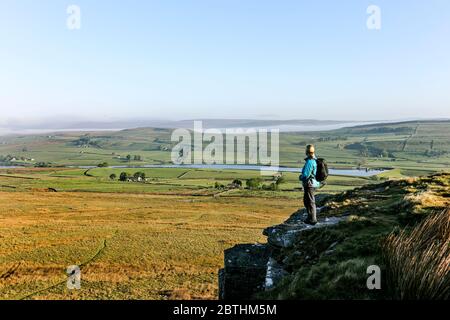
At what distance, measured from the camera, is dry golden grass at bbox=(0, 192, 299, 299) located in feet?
89.9

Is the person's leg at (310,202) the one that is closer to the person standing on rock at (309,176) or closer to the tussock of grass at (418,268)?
the person standing on rock at (309,176)

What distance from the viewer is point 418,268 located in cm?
630

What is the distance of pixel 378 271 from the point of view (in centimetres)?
710

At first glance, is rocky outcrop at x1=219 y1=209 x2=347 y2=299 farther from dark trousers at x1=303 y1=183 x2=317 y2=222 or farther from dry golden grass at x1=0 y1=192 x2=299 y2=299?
dry golden grass at x1=0 y1=192 x2=299 y2=299

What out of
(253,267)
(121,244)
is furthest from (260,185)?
(253,267)

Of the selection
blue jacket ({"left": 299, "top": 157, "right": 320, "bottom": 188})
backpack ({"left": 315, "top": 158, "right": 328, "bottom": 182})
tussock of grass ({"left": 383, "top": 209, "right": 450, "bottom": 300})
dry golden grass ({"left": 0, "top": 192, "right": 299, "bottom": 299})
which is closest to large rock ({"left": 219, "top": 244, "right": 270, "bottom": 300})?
blue jacket ({"left": 299, "top": 157, "right": 320, "bottom": 188})

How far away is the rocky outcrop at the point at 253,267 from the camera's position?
1087 centimetres

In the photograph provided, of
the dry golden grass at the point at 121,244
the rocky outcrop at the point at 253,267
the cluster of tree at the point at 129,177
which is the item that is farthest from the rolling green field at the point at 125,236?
the cluster of tree at the point at 129,177

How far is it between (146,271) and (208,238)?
15.9m

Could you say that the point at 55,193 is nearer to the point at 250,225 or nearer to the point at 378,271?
the point at 250,225

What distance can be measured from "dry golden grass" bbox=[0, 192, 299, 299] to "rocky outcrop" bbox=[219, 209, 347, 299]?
14.5m

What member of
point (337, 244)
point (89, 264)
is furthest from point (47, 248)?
point (337, 244)
